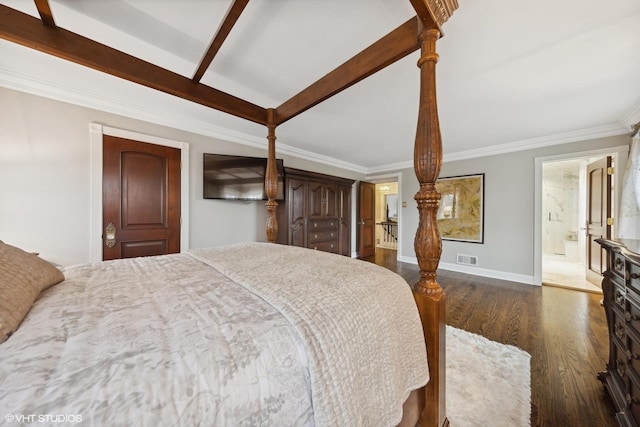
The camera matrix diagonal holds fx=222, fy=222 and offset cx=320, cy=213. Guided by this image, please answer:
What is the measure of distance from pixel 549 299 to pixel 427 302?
322 centimetres

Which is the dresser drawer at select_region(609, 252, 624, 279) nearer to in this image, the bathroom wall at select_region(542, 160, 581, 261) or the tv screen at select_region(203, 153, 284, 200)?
the tv screen at select_region(203, 153, 284, 200)

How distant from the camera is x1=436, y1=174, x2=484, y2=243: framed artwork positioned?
3977mm

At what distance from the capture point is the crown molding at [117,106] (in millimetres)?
1875

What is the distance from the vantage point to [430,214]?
1007 mm

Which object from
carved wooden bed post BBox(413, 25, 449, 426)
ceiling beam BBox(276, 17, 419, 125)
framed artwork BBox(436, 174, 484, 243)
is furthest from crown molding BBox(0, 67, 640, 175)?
carved wooden bed post BBox(413, 25, 449, 426)

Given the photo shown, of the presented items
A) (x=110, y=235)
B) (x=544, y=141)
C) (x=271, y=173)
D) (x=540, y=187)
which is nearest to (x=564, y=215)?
(x=540, y=187)

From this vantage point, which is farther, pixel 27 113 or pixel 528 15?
pixel 27 113

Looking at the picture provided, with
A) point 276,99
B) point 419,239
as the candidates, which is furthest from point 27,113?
point 419,239

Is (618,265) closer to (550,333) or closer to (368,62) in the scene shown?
(550,333)

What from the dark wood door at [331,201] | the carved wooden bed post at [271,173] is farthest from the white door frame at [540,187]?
the carved wooden bed post at [271,173]

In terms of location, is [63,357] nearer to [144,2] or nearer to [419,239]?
[419,239]

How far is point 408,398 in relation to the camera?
929 millimetres

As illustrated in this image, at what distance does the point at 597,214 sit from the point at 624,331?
3.37 m

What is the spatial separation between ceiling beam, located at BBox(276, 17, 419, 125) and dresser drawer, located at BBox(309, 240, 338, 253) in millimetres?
2488
